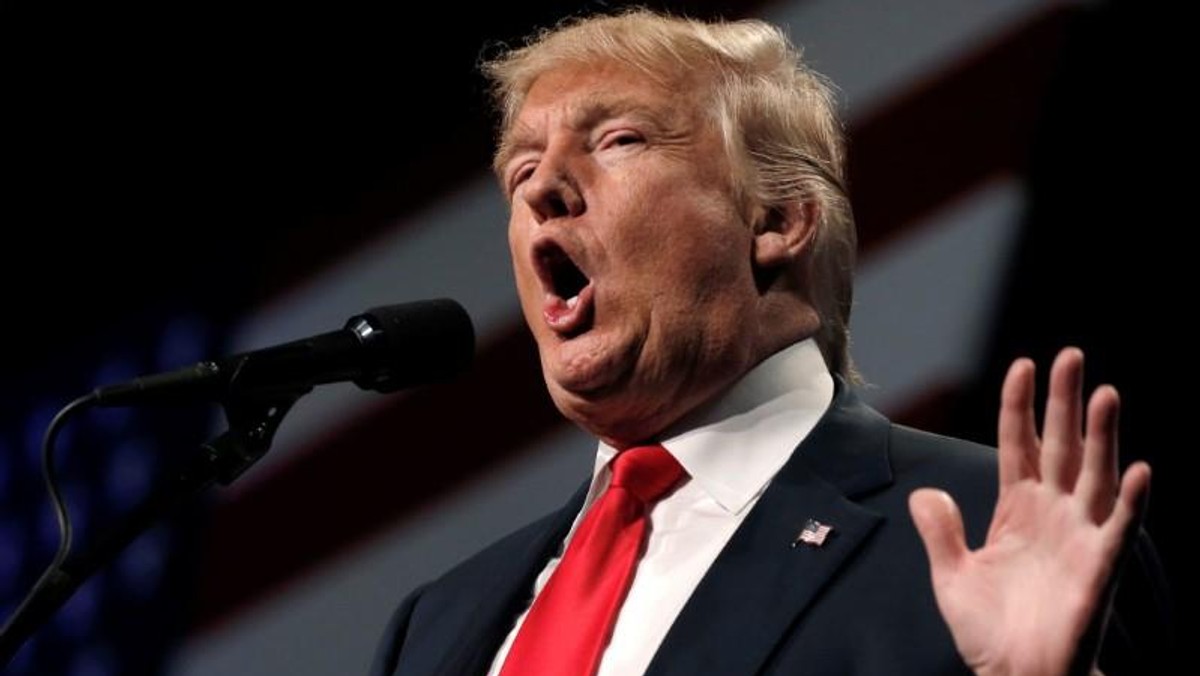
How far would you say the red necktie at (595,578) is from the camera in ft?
6.15

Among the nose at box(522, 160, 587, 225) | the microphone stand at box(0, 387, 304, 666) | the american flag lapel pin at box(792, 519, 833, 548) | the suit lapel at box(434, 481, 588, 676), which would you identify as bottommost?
the suit lapel at box(434, 481, 588, 676)

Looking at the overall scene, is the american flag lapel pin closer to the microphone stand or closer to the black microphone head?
the black microphone head

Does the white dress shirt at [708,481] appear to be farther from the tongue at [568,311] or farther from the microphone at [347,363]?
the microphone at [347,363]

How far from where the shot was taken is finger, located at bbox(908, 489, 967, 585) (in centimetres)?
149

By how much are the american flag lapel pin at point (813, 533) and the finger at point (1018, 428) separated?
33 centimetres

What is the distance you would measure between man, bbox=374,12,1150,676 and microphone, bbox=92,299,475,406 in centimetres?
21

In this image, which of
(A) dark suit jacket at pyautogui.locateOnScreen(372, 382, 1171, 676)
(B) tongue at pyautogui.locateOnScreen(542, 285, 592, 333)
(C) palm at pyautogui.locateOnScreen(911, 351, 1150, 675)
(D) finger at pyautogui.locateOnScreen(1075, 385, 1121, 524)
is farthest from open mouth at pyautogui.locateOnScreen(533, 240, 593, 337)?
(D) finger at pyautogui.locateOnScreen(1075, 385, 1121, 524)

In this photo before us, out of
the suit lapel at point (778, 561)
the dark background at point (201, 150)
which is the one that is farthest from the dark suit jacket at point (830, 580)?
the dark background at point (201, 150)

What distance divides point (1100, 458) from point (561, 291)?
2.63ft

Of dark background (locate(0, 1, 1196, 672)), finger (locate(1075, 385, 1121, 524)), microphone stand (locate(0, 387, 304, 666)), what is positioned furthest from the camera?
dark background (locate(0, 1, 1196, 672))

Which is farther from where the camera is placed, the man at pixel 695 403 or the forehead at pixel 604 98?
the forehead at pixel 604 98

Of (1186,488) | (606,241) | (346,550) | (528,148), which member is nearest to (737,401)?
(606,241)

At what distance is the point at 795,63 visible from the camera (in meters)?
2.23

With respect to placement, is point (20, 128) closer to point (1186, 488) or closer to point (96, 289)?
point (96, 289)
